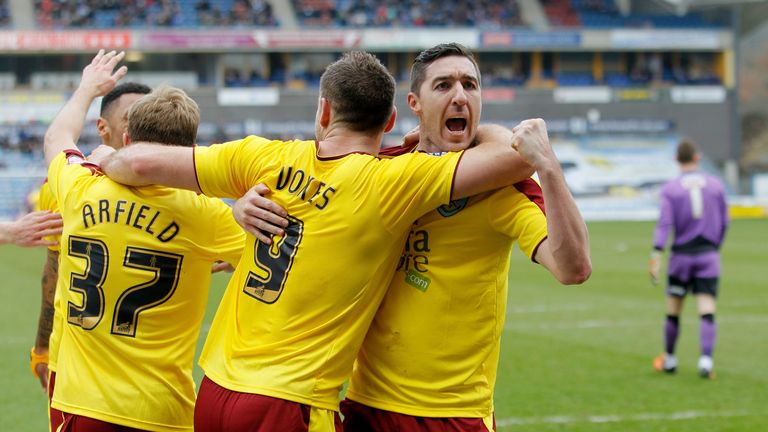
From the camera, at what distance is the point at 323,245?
323 cm

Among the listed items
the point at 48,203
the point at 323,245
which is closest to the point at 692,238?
the point at 48,203

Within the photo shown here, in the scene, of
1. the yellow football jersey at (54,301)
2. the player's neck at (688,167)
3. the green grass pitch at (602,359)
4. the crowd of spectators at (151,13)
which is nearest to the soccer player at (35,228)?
the yellow football jersey at (54,301)

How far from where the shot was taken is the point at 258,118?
41.1m

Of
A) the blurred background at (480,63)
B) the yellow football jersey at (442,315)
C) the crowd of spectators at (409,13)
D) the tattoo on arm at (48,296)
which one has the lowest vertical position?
the blurred background at (480,63)

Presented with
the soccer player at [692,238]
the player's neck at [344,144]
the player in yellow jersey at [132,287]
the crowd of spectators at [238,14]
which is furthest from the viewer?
the crowd of spectators at [238,14]

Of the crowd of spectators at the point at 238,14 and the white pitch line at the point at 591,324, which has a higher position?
the crowd of spectators at the point at 238,14

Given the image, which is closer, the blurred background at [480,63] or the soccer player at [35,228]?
the soccer player at [35,228]

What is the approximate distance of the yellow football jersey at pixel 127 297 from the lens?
372cm

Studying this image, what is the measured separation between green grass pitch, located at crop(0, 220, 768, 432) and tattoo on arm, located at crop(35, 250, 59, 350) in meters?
3.20

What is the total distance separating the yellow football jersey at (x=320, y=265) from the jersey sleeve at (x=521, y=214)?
0.81 ft

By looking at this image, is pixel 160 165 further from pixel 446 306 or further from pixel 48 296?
pixel 48 296

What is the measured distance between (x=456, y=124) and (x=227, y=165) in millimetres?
863

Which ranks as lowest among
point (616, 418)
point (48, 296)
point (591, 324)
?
point (591, 324)

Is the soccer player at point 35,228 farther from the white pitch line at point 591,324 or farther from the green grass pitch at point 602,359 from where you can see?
the white pitch line at point 591,324
